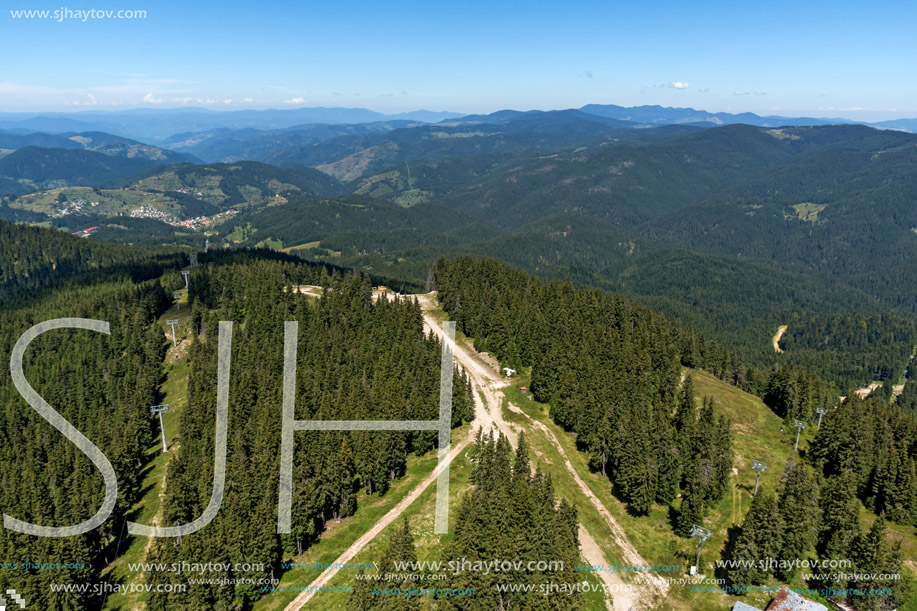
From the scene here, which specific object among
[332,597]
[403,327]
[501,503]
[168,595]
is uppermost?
[403,327]

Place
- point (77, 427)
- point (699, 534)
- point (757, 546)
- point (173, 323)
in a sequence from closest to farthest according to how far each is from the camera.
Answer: point (757, 546) < point (699, 534) < point (77, 427) < point (173, 323)

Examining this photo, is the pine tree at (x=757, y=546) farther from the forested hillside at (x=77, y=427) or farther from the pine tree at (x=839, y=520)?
the forested hillside at (x=77, y=427)

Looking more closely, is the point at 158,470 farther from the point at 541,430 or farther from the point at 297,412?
the point at 541,430

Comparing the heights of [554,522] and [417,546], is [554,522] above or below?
above

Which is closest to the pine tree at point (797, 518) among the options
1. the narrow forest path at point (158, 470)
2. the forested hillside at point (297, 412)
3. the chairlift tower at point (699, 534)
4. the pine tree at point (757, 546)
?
the pine tree at point (757, 546)

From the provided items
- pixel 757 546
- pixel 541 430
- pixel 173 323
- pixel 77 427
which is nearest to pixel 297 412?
pixel 541 430

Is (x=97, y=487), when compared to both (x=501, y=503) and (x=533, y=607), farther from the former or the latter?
(x=533, y=607)

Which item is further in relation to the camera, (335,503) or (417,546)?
(335,503)

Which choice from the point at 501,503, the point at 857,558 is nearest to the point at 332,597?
the point at 501,503

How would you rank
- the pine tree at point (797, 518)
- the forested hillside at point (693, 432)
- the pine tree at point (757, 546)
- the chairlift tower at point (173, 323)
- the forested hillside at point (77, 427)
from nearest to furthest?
the pine tree at point (757, 546)
the forested hillside at point (693, 432)
the pine tree at point (797, 518)
the forested hillside at point (77, 427)
the chairlift tower at point (173, 323)

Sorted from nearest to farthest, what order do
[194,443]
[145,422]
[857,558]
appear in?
[857,558], [194,443], [145,422]

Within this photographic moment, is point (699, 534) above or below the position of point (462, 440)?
above
